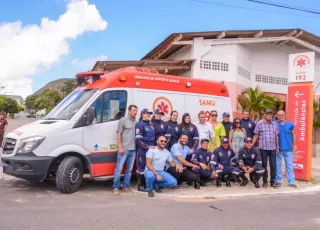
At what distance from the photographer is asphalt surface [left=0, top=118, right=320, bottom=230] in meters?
5.03

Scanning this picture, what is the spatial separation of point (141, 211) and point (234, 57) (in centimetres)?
1290

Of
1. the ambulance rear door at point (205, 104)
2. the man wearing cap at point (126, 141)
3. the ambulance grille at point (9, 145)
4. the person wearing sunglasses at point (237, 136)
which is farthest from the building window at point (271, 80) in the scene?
the ambulance grille at point (9, 145)

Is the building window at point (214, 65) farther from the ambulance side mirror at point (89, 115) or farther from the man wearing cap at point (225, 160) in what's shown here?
the ambulance side mirror at point (89, 115)

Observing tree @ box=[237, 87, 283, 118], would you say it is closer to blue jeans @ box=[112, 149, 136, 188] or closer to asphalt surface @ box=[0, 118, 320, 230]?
asphalt surface @ box=[0, 118, 320, 230]

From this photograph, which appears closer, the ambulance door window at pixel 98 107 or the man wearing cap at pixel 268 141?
the ambulance door window at pixel 98 107

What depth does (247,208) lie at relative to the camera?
6266 mm

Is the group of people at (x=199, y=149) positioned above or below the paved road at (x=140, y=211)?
above

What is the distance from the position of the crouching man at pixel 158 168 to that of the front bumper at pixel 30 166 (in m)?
1.89

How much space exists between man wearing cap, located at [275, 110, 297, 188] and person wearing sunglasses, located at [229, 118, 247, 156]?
881 mm

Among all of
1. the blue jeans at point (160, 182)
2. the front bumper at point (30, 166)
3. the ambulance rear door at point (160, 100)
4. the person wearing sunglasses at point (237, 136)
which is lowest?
the blue jeans at point (160, 182)

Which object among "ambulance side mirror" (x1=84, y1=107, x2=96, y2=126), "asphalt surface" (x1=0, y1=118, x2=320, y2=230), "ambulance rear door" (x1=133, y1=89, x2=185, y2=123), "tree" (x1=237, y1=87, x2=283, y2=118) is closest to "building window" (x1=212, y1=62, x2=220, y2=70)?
"tree" (x1=237, y1=87, x2=283, y2=118)

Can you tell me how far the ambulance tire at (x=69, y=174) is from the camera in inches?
263

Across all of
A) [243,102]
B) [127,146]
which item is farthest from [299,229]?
[243,102]

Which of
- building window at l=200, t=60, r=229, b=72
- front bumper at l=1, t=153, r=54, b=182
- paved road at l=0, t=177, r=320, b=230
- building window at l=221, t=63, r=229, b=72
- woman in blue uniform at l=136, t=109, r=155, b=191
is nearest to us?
paved road at l=0, t=177, r=320, b=230
